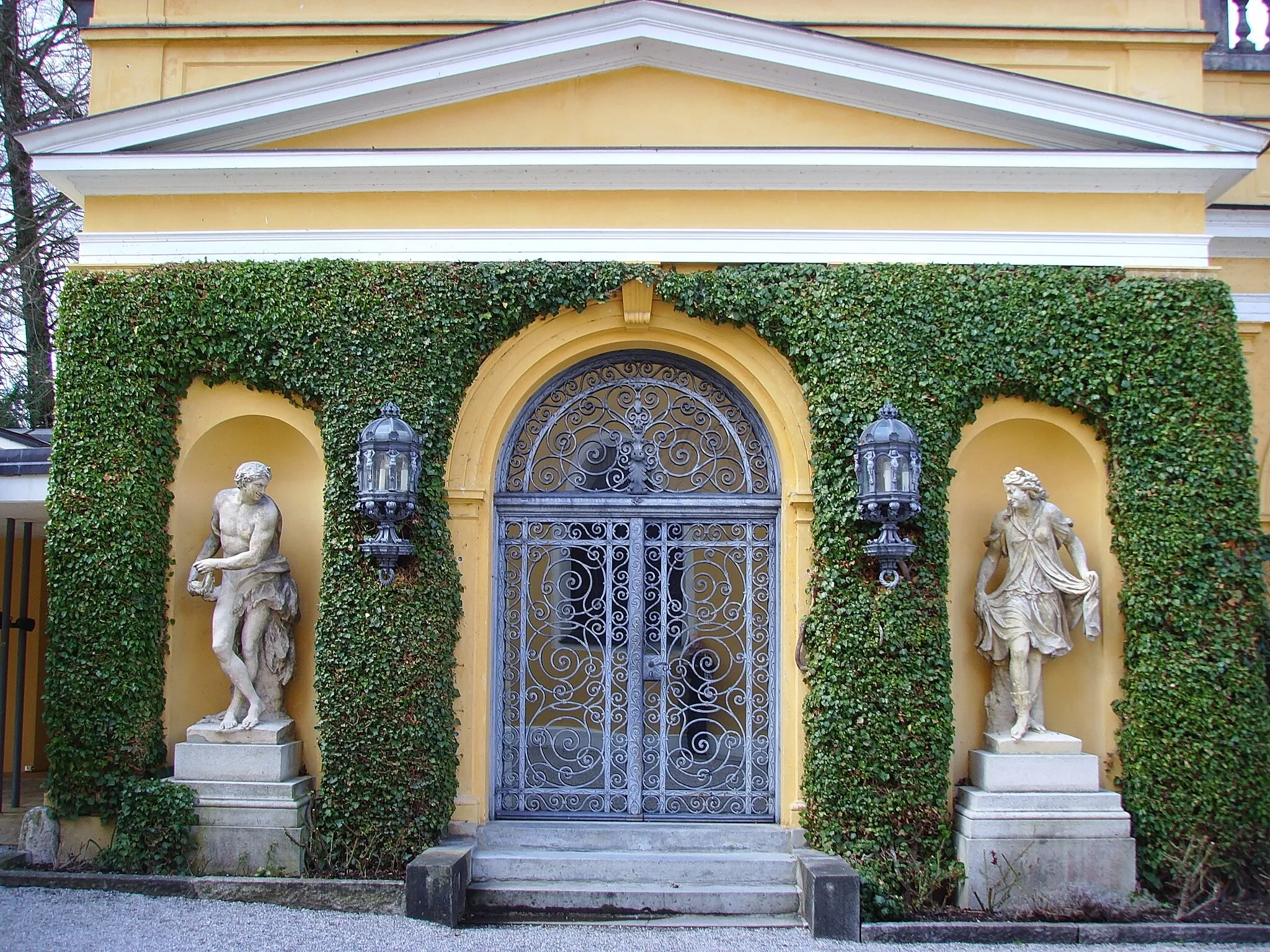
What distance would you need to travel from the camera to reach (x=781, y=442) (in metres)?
7.48

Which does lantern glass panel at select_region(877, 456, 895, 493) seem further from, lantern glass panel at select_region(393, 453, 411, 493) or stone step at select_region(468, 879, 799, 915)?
lantern glass panel at select_region(393, 453, 411, 493)

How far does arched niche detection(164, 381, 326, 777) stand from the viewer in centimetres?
735

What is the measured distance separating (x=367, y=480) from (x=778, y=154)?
3502 millimetres

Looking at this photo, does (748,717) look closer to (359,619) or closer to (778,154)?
(359,619)

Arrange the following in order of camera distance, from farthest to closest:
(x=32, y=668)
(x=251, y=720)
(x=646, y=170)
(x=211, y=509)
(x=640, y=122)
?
(x=32, y=668) < (x=211, y=509) < (x=640, y=122) < (x=646, y=170) < (x=251, y=720)

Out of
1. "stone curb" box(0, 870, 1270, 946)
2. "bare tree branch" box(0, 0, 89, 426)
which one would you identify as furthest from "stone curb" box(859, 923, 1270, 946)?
"bare tree branch" box(0, 0, 89, 426)

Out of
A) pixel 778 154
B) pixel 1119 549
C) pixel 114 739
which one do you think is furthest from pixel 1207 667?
pixel 114 739

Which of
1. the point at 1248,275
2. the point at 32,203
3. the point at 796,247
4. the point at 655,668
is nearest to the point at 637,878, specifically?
the point at 655,668

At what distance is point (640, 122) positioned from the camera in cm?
755

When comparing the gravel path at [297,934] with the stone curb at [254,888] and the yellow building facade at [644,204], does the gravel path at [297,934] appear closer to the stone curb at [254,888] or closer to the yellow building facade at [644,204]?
the stone curb at [254,888]

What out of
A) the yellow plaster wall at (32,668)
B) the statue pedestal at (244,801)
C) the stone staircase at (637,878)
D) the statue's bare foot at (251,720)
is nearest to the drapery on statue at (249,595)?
the statue's bare foot at (251,720)

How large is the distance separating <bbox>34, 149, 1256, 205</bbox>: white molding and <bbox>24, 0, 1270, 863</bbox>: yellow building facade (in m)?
0.02

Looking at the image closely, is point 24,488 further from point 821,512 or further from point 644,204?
point 821,512

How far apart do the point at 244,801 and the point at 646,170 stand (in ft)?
16.4
